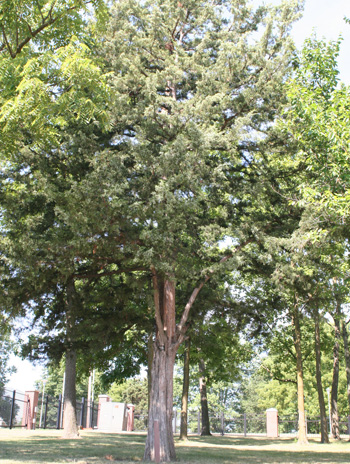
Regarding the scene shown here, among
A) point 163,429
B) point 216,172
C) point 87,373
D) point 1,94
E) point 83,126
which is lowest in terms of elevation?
point 163,429

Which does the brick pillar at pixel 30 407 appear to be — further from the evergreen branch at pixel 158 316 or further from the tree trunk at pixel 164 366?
the evergreen branch at pixel 158 316

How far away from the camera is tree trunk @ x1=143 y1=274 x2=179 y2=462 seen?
12141 mm

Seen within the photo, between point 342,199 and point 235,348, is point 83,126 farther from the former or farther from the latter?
point 235,348

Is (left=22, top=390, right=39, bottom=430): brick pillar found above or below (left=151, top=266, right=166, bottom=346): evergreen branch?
below

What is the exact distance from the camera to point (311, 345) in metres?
25.0

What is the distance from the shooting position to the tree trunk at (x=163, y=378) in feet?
39.8

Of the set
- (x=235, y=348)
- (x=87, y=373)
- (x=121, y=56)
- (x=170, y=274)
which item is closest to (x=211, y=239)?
(x=170, y=274)

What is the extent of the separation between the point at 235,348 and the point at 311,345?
4.76 meters

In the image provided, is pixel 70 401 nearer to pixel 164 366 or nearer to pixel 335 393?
pixel 164 366

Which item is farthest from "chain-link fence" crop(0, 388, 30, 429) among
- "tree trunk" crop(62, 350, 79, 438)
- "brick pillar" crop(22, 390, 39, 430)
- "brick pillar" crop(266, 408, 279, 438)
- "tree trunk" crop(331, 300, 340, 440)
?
"tree trunk" crop(331, 300, 340, 440)

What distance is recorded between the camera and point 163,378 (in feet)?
42.4

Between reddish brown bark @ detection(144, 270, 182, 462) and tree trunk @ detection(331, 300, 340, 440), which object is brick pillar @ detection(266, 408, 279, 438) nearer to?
tree trunk @ detection(331, 300, 340, 440)

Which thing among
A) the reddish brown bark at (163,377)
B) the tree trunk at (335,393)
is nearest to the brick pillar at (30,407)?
the reddish brown bark at (163,377)

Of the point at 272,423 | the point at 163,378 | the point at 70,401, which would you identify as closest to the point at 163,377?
the point at 163,378
